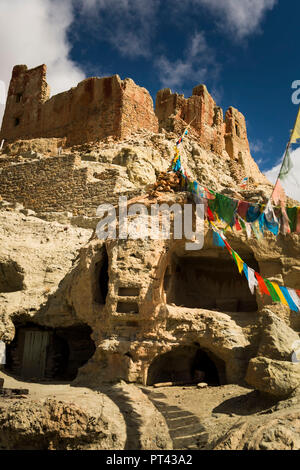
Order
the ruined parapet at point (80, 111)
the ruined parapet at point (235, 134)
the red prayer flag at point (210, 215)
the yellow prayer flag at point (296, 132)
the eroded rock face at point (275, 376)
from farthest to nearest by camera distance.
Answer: the ruined parapet at point (235, 134)
the ruined parapet at point (80, 111)
the red prayer flag at point (210, 215)
the eroded rock face at point (275, 376)
the yellow prayer flag at point (296, 132)

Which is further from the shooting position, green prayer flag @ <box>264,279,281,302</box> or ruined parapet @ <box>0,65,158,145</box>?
ruined parapet @ <box>0,65,158,145</box>

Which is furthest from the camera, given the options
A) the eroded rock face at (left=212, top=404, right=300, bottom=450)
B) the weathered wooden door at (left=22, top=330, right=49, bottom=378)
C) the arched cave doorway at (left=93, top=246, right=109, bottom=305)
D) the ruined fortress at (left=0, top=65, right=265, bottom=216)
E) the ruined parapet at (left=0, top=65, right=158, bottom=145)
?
the ruined parapet at (left=0, top=65, right=158, bottom=145)

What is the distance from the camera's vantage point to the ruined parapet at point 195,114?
28.2 metres

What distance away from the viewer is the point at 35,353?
440 inches

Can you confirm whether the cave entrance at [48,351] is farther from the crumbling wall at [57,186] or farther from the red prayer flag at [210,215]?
the crumbling wall at [57,186]

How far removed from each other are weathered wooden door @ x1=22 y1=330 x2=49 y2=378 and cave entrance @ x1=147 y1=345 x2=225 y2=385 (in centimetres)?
340

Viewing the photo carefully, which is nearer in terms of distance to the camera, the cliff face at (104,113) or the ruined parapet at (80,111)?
the ruined parapet at (80,111)

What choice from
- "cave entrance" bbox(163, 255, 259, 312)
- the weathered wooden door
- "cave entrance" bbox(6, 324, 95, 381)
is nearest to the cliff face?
"cave entrance" bbox(163, 255, 259, 312)

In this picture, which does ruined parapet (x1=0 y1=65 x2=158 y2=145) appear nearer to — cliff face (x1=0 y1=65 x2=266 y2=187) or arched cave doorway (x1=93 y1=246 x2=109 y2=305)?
cliff face (x1=0 y1=65 x2=266 y2=187)

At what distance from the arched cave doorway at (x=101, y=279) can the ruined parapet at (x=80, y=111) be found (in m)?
13.8

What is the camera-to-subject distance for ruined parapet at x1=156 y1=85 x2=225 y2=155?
92.7ft

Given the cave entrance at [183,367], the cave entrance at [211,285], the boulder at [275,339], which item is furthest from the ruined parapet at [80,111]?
the boulder at [275,339]

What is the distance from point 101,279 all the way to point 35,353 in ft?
9.40

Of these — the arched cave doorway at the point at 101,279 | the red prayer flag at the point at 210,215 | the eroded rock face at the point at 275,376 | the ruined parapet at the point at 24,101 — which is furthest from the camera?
the ruined parapet at the point at 24,101
